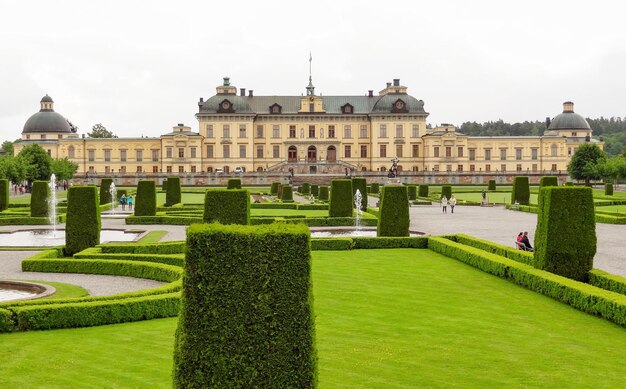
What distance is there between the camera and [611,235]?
20.0 m

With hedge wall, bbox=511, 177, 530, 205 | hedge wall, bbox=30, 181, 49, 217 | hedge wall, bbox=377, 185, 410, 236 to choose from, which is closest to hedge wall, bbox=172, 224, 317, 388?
hedge wall, bbox=377, 185, 410, 236

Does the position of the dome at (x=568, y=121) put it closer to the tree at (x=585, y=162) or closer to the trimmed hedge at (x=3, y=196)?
the tree at (x=585, y=162)

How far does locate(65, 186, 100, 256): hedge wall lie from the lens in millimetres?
15758

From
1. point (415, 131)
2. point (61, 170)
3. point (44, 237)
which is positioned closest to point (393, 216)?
point (44, 237)

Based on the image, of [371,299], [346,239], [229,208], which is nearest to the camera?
[371,299]

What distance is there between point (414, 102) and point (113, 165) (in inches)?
1171

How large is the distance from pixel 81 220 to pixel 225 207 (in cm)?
354

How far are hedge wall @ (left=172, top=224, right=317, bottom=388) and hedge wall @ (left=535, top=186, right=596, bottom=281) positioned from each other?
7.89 meters

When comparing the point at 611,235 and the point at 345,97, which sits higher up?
the point at 345,97

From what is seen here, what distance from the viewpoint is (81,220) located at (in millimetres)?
15914

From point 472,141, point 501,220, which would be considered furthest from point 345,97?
point 501,220

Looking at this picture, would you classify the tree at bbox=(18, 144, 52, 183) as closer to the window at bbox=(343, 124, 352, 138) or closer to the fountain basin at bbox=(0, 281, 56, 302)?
the window at bbox=(343, 124, 352, 138)

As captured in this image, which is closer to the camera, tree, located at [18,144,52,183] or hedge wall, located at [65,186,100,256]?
hedge wall, located at [65,186,100,256]

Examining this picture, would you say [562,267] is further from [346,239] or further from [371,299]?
[346,239]
